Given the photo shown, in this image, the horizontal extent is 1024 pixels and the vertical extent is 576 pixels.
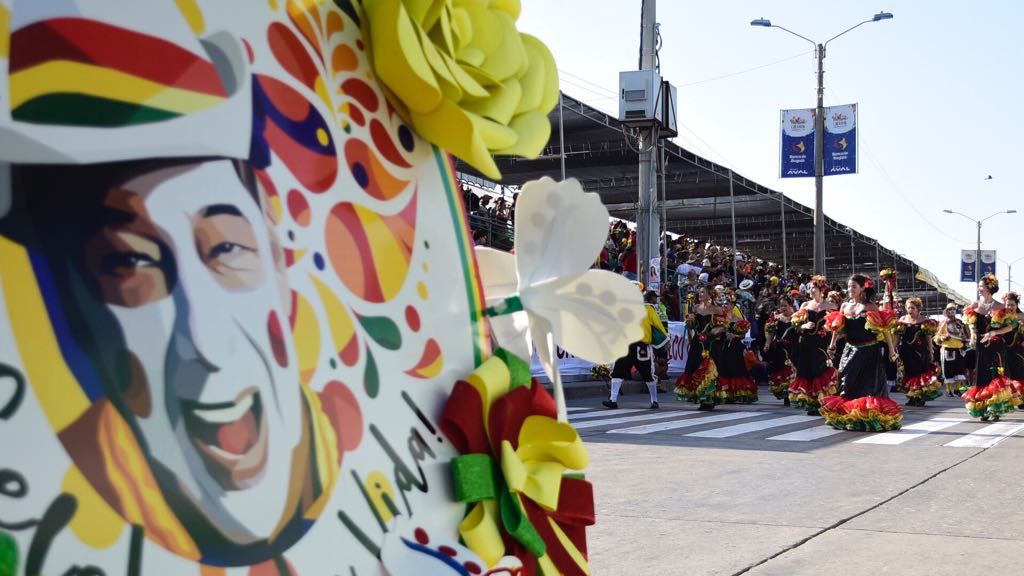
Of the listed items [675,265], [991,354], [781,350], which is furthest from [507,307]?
[675,265]

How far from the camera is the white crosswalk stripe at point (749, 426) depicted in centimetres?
1160

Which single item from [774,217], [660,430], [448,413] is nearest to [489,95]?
[448,413]

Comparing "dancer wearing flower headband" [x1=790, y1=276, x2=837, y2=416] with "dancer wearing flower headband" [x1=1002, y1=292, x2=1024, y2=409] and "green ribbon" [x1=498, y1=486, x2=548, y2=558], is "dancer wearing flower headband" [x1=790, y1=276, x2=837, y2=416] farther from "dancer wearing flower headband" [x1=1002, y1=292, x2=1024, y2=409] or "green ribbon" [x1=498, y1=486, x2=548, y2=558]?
"green ribbon" [x1=498, y1=486, x2=548, y2=558]

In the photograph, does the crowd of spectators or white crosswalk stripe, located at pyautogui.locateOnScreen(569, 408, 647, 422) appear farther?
the crowd of spectators

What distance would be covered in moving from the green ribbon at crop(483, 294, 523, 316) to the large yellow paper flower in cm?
18

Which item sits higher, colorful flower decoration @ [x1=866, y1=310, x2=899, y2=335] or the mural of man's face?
colorful flower decoration @ [x1=866, y1=310, x2=899, y2=335]

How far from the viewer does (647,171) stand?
57.2 ft

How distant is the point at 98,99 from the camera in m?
0.93

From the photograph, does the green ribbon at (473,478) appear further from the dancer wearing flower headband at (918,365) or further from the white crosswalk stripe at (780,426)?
the dancer wearing flower headband at (918,365)

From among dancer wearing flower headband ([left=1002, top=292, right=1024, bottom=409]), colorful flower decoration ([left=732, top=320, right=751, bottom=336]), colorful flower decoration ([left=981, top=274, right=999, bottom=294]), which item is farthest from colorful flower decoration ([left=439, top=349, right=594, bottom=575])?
colorful flower decoration ([left=732, top=320, right=751, bottom=336])

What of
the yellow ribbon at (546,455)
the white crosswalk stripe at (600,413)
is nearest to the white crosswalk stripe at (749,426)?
the white crosswalk stripe at (600,413)

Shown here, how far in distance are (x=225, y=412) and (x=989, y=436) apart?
12.2 metres

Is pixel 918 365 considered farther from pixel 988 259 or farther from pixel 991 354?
pixel 988 259

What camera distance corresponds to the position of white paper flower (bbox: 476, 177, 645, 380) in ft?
5.16
